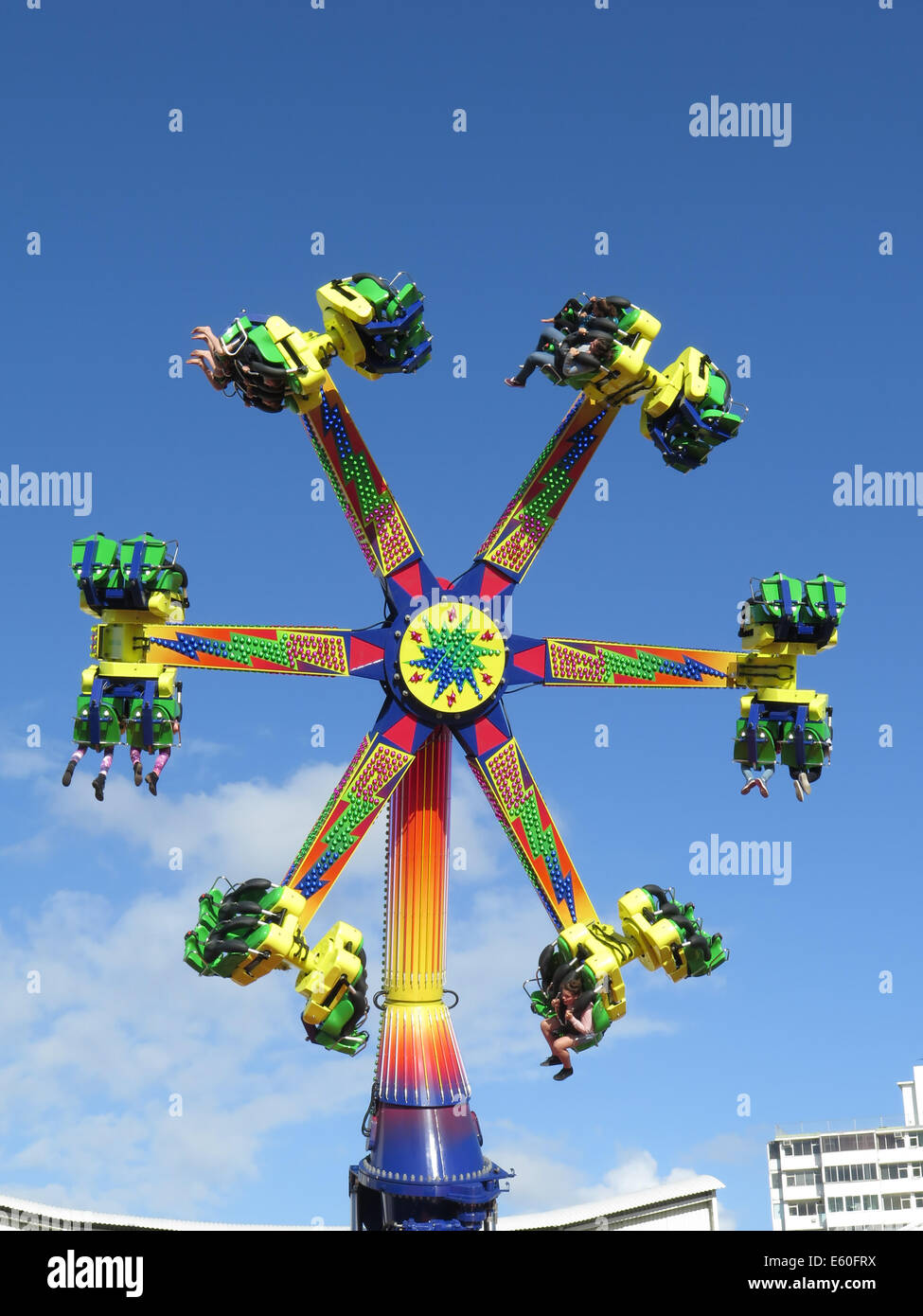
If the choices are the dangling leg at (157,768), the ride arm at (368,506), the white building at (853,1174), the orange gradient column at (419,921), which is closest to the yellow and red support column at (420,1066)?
the orange gradient column at (419,921)

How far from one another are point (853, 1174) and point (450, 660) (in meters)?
30.6

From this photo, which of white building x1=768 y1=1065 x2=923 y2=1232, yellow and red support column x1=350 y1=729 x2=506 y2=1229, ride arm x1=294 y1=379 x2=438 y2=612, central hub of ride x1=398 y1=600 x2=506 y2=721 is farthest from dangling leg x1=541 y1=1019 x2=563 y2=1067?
white building x1=768 y1=1065 x2=923 y2=1232

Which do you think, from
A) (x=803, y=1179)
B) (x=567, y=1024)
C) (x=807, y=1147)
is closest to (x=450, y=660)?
(x=567, y=1024)

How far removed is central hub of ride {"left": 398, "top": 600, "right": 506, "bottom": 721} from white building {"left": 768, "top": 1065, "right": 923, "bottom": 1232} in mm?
28715

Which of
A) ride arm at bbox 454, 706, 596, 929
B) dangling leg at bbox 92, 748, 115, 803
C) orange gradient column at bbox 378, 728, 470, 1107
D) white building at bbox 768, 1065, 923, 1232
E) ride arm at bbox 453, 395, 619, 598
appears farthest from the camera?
white building at bbox 768, 1065, 923, 1232

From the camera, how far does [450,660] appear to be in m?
17.8

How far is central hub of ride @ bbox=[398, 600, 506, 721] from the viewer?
17688mm

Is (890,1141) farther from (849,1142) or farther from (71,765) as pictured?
(71,765)

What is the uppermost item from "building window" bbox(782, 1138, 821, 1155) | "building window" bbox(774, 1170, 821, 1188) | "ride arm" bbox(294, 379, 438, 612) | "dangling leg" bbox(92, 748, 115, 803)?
"ride arm" bbox(294, 379, 438, 612)

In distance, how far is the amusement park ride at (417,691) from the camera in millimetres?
16578

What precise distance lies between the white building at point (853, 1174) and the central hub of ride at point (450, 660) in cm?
2871

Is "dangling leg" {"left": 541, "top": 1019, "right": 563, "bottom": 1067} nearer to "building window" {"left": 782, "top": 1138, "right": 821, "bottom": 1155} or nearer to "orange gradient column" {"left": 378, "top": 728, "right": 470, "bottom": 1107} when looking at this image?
"orange gradient column" {"left": 378, "top": 728, "right": 470, "bottom": 1107}
